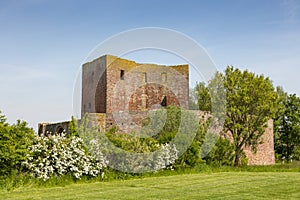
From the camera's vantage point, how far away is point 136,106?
23.1 metres

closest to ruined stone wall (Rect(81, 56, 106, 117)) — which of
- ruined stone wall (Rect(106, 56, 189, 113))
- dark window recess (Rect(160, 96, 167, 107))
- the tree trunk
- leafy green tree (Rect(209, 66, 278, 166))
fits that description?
ruined stone wall (Rect(106, 56, 189, 113))

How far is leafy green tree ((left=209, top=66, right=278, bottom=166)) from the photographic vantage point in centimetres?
1762

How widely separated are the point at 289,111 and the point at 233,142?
14.2 metres

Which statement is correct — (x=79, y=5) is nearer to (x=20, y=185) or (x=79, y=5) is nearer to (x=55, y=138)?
(x=55, y=138)

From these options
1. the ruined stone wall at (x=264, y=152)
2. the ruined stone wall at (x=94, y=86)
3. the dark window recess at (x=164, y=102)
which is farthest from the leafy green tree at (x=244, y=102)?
the ruined stone wall at (x=94, y=86)

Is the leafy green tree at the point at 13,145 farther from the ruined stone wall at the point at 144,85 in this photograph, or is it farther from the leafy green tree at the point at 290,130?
the leafy green tree at the point at 290,130

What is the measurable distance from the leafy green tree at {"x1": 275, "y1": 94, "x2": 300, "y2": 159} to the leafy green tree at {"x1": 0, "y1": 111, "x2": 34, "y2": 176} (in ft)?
82.4

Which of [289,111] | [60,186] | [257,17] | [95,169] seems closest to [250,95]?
[257,17]

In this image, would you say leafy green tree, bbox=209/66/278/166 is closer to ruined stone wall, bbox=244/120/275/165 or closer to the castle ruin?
ruined stone wall, bbox=244/120/275/165

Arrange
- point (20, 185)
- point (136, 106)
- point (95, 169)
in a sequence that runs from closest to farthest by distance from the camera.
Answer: point (20, 185)
point (95, 169)
point (136, 106)

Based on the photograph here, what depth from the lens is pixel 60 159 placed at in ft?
33.0

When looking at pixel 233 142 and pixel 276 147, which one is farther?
pixel 276 147

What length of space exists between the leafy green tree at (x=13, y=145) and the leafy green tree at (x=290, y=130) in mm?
25114

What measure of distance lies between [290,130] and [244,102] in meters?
14.9
